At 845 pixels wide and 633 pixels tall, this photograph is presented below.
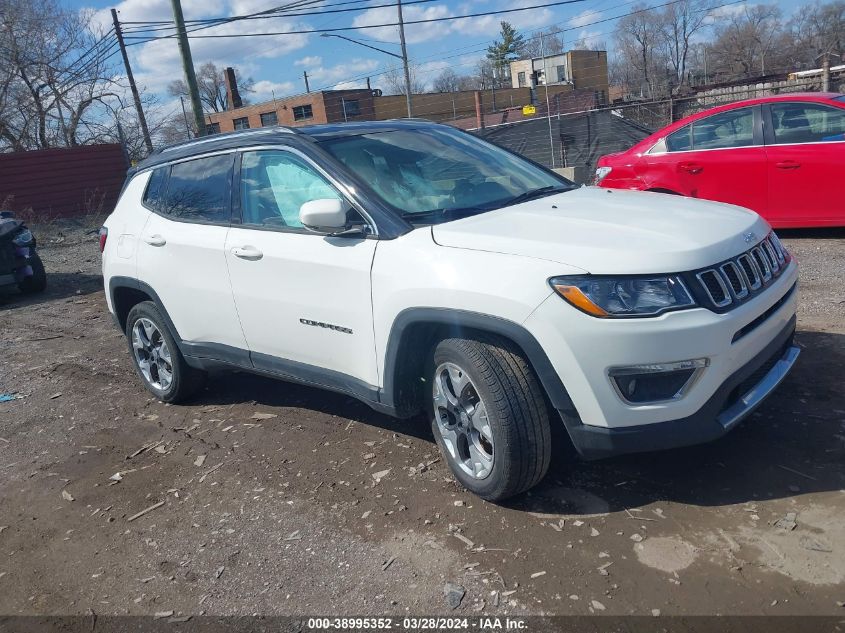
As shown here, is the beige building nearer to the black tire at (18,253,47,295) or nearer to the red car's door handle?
the red car's door handle

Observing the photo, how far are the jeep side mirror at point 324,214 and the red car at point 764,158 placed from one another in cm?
571

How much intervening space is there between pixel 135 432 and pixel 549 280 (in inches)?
125

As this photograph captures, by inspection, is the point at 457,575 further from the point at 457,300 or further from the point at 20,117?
the point at 20,117

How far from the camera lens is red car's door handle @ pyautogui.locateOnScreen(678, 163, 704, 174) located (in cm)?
786

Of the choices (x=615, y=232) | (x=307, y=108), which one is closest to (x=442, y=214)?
(x=615, y=232)

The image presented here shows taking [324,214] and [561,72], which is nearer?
[324,214]

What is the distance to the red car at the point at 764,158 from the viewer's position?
711cm

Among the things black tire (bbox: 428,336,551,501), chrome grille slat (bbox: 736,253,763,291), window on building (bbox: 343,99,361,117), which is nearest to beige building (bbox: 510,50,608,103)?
window on building (bbox: 343,99,361,117)

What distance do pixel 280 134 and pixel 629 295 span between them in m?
2.24

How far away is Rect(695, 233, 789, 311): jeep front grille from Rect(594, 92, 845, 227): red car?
14.7ft

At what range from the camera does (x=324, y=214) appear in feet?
11.0

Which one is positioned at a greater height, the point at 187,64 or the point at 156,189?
the point at 187,64

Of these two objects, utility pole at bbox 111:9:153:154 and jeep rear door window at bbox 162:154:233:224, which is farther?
utility pole at bbox 111:9:153:154

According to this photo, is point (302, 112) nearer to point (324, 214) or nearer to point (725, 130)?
point (725, 130)
